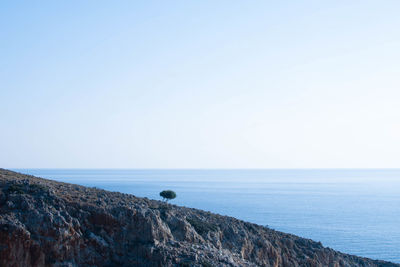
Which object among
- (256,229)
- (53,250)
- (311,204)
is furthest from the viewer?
(311,204)

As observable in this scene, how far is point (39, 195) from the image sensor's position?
23734 mm

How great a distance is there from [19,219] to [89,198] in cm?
525

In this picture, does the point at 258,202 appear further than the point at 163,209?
Yes

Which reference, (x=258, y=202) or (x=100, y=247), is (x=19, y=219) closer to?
(x=100, y=247)

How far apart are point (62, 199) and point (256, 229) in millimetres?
16929

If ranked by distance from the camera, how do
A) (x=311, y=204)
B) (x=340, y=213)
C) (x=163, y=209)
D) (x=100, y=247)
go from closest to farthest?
(x=100, y=247), (x=163, y=209), (x=340, y=213), (x=311, y=204)

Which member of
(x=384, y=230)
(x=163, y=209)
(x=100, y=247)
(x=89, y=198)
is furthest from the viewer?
(x=384, y=230)

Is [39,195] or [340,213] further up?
[39,195]

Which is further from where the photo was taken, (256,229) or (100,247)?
(256,229)

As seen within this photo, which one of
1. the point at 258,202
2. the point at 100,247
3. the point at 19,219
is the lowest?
the point at 258,202

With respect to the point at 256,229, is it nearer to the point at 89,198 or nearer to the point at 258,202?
the point at 89,198

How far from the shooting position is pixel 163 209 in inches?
1126

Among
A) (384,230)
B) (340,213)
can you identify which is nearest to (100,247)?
(384,230)

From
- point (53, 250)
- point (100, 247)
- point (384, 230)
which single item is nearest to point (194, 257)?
point (100, 247)
